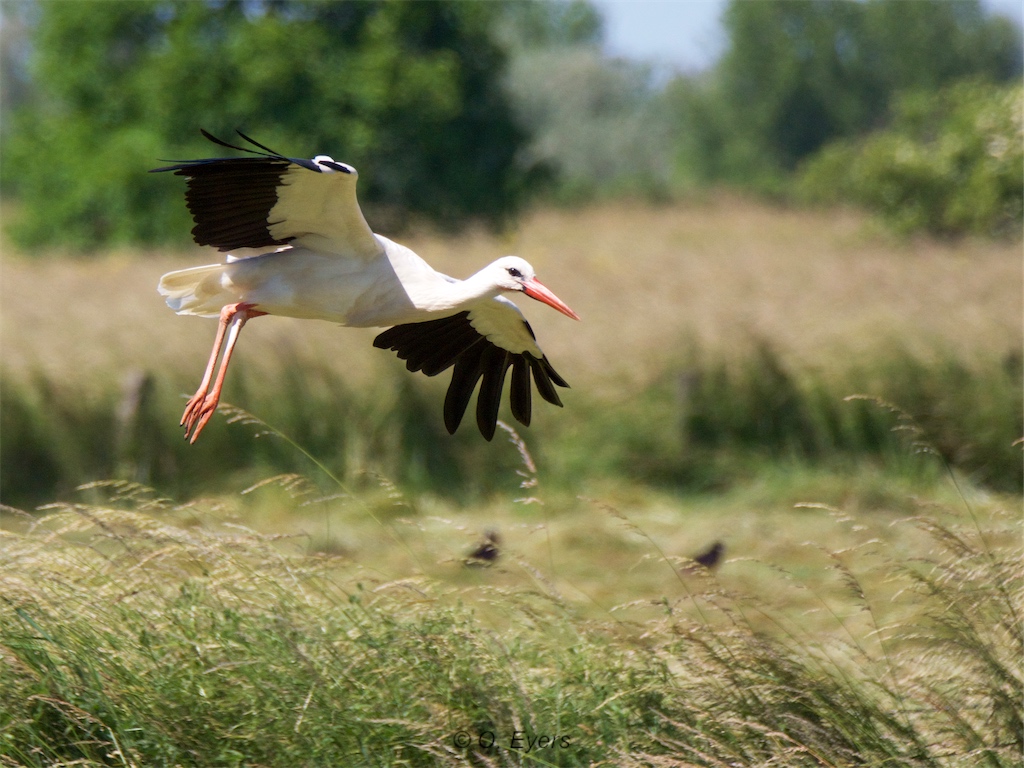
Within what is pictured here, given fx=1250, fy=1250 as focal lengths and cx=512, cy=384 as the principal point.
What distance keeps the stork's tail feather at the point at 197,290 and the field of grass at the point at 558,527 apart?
660mm

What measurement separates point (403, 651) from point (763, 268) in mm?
9941

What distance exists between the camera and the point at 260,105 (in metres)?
20.1

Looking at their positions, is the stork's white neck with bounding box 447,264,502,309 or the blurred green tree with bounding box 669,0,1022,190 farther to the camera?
the blurred green tree with bounding box 669,0,1022,190

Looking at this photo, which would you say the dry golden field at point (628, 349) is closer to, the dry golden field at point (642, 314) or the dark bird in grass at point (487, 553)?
the dry golden field at point (642, 314)

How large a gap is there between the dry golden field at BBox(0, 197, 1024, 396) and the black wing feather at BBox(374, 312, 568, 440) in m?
4.39

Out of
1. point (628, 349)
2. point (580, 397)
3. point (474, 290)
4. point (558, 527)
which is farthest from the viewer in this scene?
point (628, 349)

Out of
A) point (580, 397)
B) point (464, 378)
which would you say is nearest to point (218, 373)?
point (464, 378)

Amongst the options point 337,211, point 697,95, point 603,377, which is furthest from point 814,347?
point 697,95

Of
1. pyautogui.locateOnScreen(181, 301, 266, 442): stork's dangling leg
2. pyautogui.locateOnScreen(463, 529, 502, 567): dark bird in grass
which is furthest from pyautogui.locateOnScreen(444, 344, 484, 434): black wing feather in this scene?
pyautogui.locateOnScreen(181, 301, 266, 442): stork's dangling leg

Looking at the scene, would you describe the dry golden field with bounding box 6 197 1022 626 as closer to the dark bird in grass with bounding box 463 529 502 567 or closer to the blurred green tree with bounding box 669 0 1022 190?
the dark bird in grass with bounding box 463 529 502 567

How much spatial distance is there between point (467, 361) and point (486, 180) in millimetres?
17041

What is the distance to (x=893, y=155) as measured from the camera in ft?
57.9

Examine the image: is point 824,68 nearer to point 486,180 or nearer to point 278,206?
point 486,180

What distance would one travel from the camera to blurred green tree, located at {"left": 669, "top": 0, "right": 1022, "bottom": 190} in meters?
42.0
